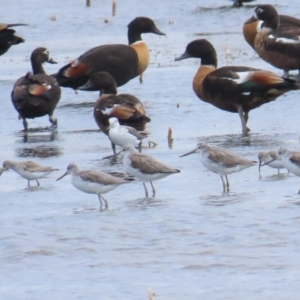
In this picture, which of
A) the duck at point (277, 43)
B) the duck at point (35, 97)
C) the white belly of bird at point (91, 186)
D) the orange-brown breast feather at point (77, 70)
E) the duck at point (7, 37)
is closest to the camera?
the white belly of bird at point (91, 186)

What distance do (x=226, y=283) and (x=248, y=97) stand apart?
661cm

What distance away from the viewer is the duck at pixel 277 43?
17094 millimetres

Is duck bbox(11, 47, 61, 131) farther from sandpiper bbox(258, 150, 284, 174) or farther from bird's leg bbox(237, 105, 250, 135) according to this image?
sandpiper bbox(258, 150, 284, 174)

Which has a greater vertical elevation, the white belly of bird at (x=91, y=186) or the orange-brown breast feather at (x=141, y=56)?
the white belly of bird at (x=91, y=186)

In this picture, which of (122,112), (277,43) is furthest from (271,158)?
(277,43)

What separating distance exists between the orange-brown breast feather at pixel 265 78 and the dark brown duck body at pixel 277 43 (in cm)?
372

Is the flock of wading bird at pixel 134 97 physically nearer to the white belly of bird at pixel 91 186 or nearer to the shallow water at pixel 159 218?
the white belly of bird at pixel 91 186

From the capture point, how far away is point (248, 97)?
44.2ft

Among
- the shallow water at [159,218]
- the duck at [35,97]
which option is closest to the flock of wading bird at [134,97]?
the duck at [35,97]

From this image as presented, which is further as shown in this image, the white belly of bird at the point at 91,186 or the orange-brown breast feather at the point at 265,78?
the orange-brown breast feather at the point at 265,78

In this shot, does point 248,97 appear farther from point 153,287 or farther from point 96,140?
point 153,287

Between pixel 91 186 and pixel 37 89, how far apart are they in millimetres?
5216

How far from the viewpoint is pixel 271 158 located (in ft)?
34.6

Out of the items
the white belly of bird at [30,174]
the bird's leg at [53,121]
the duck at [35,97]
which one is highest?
the white belly of bird at [30,174]
